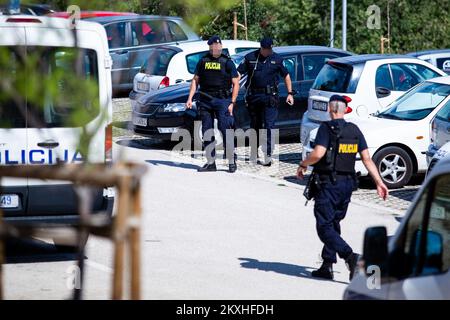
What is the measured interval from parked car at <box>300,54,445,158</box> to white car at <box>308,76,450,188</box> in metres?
0.87

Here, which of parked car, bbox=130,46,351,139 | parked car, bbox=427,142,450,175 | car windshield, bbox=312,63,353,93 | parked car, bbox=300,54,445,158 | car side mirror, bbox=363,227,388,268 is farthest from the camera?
parked car, bbox=130,46,351,139

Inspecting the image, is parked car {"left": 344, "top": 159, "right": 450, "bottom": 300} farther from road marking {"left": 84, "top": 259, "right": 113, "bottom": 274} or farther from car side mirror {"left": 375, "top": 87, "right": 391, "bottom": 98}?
car side mirror {"left": 375, "top": 87, "right": 391, "bottom": 98}

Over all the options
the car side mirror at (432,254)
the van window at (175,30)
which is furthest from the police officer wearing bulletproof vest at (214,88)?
the car side mirror at (432,254)

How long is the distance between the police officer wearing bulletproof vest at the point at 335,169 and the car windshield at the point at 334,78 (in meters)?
6.65

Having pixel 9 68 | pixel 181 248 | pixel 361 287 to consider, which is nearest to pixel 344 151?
pixel 181 248

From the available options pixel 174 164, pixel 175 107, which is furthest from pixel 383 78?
pixel 175 107

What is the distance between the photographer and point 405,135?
585 inches

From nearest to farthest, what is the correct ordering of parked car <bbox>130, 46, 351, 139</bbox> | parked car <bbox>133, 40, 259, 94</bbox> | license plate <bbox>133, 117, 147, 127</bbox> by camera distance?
parked car <bbox>130, 46, 351, 139</bbox> < license plate <bbox>133, 117, 147, 127</bbox> < parked car <bbox>133, 40, 259, 94</bbox>

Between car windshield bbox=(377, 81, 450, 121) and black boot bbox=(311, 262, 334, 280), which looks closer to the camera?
black boot bbox=(311, 262, 334, 280)

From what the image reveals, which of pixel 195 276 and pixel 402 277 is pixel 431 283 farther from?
pixel 195 276

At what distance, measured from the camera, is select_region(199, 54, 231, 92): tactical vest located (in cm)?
1580

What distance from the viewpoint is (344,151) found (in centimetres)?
951

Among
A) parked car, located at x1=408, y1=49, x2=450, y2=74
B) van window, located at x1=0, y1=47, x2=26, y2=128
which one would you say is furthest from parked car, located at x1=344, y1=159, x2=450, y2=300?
parked car, located at x1=408, y1=49, x2=450, y2=74

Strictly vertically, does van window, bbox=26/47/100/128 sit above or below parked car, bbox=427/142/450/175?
above
